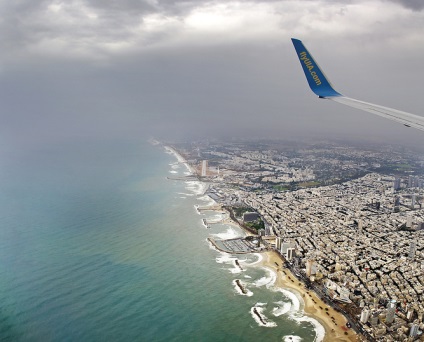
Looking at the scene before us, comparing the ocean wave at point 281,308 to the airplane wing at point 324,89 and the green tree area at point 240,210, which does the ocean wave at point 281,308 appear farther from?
the green tree area at point 240,210

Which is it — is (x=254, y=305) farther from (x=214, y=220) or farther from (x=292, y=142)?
(x=292, y=142)

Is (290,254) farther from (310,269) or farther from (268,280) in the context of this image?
(268,280)

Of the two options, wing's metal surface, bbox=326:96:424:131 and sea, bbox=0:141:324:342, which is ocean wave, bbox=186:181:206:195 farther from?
wing's metal surface, bbox=326:96:424:131

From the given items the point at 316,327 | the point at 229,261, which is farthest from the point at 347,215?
the point at 316,327

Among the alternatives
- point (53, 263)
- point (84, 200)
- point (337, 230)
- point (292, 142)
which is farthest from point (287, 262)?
point (292, 142)

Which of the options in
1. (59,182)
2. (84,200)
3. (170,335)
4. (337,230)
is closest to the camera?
(170,335)

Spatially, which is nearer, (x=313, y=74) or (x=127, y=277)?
(x=313, y=74)

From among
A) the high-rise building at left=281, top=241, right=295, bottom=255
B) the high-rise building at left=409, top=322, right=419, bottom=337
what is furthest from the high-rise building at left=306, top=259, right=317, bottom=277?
the high-rise building at left=409, top=322, right=419, bottom=337
